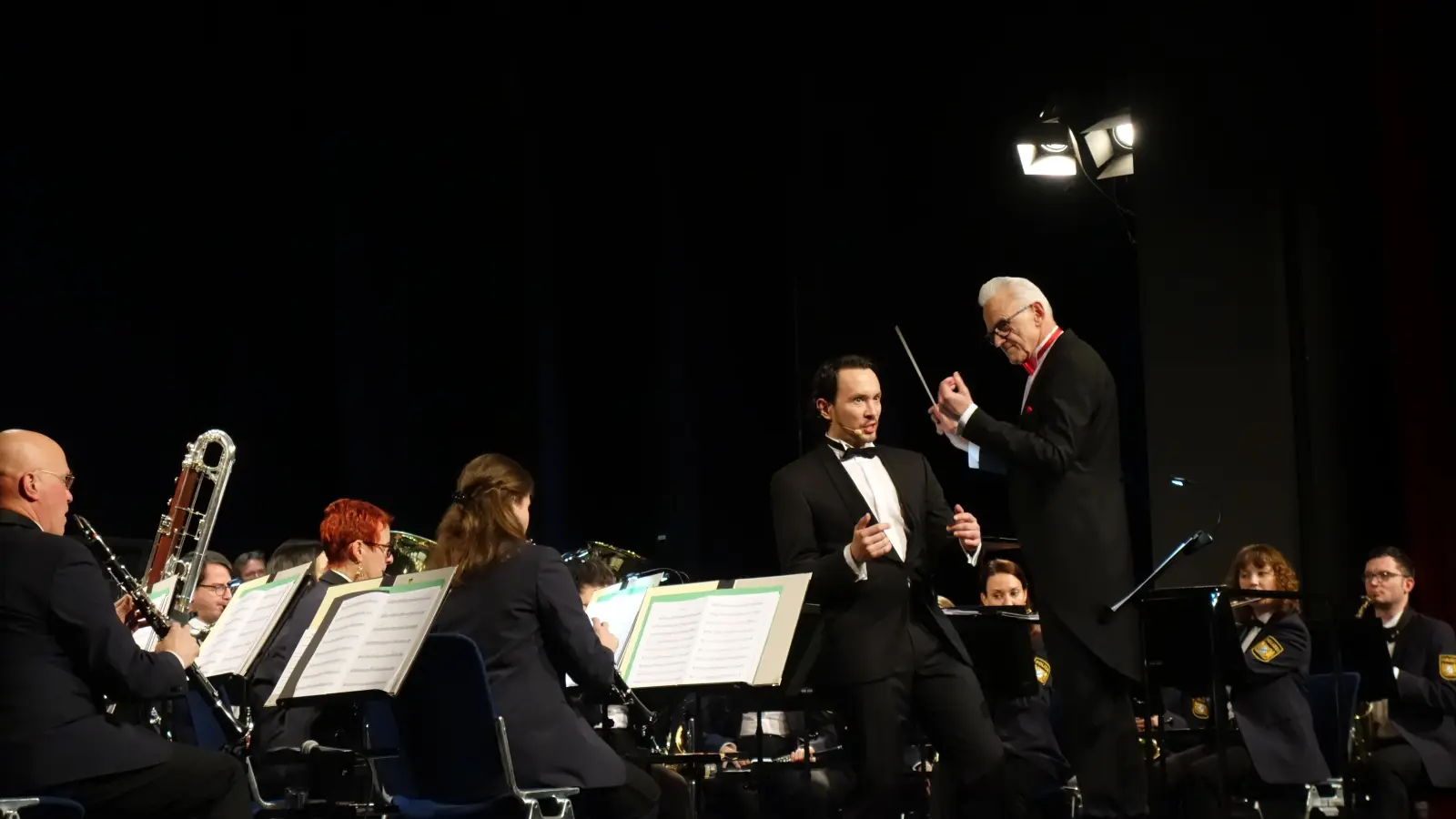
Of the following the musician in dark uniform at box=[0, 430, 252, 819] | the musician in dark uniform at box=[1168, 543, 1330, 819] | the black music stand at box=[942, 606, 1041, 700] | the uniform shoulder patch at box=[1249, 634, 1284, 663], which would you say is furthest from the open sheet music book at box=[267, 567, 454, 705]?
the uniform shoulder patch at box=[1249, 634, 1284, 663]

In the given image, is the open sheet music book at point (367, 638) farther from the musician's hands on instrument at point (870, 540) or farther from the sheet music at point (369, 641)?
the musician's hands on instrument at point (870, 540)

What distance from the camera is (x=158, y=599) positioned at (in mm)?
4762

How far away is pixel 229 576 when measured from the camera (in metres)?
6.90

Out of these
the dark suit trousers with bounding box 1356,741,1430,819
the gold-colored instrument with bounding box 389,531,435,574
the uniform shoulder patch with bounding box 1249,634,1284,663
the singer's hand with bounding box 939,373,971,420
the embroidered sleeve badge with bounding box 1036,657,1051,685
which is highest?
the singer's hand with bounding box 939,373,971,420

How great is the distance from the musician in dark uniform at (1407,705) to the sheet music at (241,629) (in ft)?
13.3

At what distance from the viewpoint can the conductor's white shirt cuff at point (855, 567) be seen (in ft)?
13.2

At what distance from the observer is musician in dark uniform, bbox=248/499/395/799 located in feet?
13.8

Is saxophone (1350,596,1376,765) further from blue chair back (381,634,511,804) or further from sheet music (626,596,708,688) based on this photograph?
blue chair back (381,634,511,804)

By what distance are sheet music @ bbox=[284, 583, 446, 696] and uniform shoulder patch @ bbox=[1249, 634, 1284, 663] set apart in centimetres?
306

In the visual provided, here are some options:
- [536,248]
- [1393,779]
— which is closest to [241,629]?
[1393,779]

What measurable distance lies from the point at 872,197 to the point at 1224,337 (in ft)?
8.41

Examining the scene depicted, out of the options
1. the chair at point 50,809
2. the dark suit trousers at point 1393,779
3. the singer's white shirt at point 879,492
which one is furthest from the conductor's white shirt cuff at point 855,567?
the dark suit trousers at point 1393,779

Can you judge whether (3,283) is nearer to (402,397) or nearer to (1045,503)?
(402,397)

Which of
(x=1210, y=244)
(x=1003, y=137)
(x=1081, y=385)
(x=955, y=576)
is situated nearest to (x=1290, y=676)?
(x=955, y=576)
